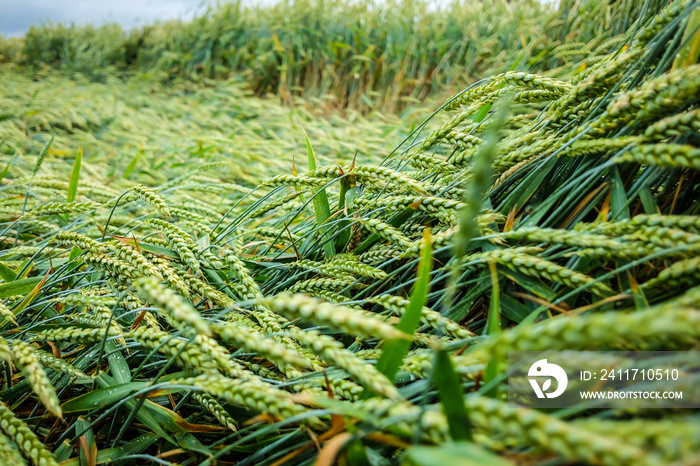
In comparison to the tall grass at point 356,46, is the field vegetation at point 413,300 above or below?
below

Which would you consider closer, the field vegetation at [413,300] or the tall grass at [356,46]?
the field vegetation at [413,300]

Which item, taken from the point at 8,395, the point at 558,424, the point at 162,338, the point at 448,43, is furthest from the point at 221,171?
the point at 448,43

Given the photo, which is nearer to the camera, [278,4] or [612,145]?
[612,145]

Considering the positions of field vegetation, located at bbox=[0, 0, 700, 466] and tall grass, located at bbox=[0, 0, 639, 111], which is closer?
field vegetation, located at bbox=[0, 0, 700, 466]

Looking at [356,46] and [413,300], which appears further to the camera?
[356,46]

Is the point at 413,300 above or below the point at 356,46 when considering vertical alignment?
below

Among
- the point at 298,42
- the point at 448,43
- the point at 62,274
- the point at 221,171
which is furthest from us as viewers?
the point at 298,42

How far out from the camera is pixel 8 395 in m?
0.73

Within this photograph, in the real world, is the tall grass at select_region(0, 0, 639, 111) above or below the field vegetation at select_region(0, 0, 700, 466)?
above

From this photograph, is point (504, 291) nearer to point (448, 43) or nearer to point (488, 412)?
point (488, 412)

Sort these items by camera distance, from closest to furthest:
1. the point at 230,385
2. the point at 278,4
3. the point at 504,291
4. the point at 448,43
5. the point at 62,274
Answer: the point at 230,385 < the point at 504,291 < the point at 62,274 < the point at 448,43 < the point at 278,4

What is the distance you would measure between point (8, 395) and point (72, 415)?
5.2 inches

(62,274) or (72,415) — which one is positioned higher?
(62,274)

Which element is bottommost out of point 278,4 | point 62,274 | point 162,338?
point 62,274
